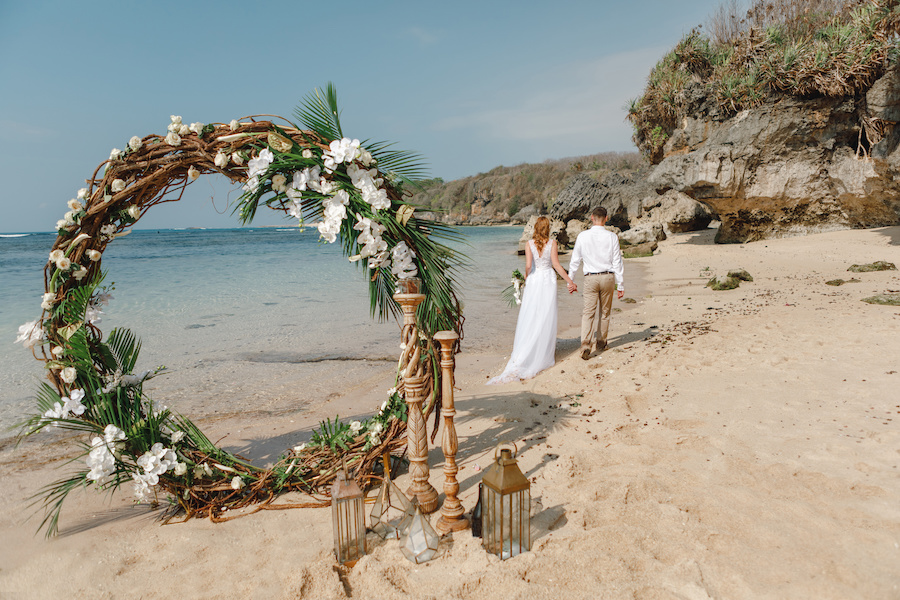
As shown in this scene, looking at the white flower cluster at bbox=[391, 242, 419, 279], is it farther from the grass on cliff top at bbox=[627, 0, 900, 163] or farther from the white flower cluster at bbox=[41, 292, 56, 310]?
the grass on cliff top at bbox=[627, 0, 900, 163]

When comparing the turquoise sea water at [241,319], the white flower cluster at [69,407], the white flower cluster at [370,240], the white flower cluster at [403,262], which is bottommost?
the turquoise sea water at [241,319]

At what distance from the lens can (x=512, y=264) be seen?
2494 centimetres

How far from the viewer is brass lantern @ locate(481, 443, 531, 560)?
110 inches

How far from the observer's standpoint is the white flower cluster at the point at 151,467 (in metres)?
3.46

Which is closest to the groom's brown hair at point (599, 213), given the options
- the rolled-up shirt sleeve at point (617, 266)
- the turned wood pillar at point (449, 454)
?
the rolled-up shirt sleeve at point (617, 266)

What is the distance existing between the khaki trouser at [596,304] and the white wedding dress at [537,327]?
66 centimetres

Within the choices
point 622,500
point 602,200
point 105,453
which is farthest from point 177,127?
point 602,200

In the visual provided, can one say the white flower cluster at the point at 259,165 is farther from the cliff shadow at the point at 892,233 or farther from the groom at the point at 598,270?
the cliff shadow at the point at 892,233

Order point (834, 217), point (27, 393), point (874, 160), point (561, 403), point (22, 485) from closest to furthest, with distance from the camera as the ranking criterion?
1. point (22, 485)
2. point (561, 403)
3. point (27, 393)
4. point (874, 160)
5. point (834, 217)

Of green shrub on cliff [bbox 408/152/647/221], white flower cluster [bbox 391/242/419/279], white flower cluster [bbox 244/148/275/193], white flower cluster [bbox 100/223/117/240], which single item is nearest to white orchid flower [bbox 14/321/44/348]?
white flower cluster [bbox 100/223/117/240]

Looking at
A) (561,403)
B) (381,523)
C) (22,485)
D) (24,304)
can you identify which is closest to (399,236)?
(381,523)

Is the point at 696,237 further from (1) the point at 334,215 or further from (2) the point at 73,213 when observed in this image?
(2) the point at 73,213

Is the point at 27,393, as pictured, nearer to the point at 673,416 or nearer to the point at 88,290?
the point at 88,290

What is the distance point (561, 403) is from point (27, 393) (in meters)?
7.28
